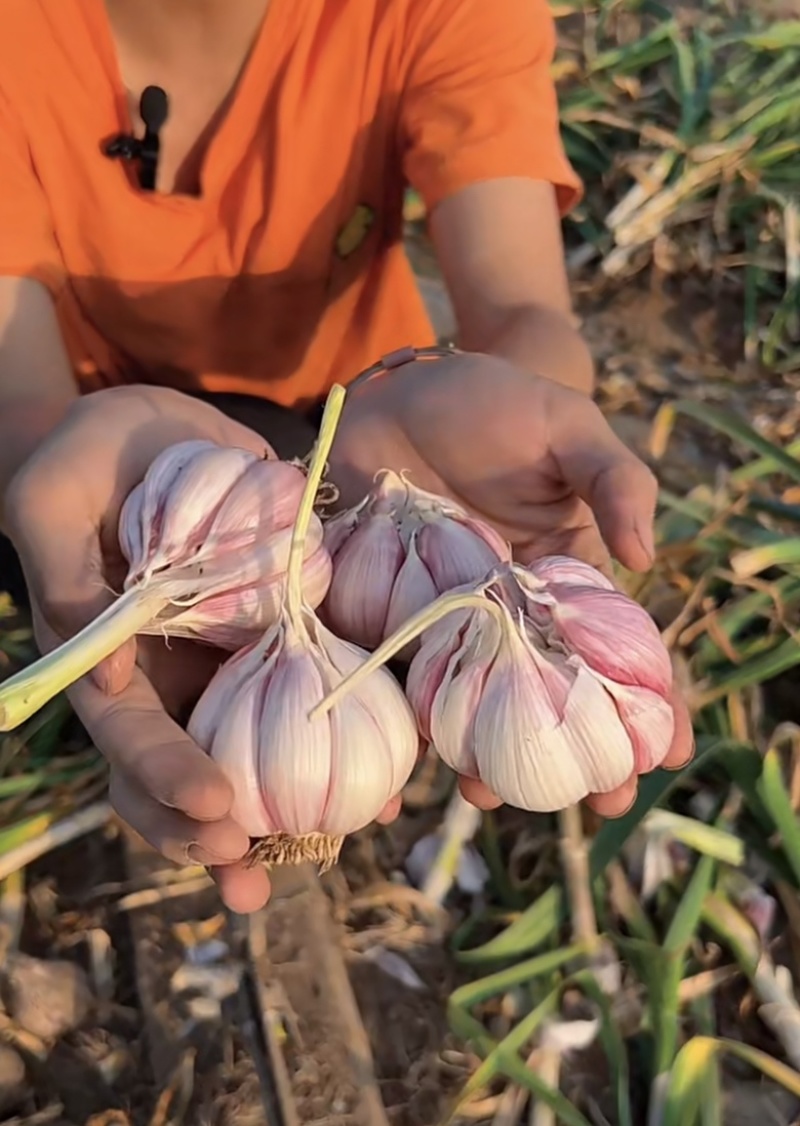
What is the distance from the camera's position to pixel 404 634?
645 mm

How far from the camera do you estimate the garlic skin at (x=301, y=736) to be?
0.64 metres

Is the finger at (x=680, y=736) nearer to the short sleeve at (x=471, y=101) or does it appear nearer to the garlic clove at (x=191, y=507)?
the garlic clove at (x=191, y=507)

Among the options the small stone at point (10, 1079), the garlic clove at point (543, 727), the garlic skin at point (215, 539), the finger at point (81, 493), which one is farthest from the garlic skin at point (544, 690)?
the small stone at point (10, 1079)

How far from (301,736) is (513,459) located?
0.78 feet

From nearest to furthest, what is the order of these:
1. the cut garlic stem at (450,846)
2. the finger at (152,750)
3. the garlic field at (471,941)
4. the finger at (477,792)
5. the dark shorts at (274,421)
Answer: the finger at (152,750) < the finger at (477,792) < the garlic field at (471,941) < the cut garlic stem at (450,846) < the dark shorts at (274,421)

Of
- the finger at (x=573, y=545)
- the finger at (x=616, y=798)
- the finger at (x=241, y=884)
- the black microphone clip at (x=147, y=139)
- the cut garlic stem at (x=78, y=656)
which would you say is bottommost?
the finger at (x=616, y=798)

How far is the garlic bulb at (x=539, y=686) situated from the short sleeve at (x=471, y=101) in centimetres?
43

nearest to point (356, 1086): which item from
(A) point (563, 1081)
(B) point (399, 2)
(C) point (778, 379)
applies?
(A) point (563, 1081)

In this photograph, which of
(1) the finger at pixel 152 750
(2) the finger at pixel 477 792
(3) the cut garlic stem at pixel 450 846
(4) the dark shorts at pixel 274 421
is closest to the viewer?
(1) the finger at pixel 152 750

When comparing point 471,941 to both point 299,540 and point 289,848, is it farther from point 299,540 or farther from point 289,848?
point 299,540

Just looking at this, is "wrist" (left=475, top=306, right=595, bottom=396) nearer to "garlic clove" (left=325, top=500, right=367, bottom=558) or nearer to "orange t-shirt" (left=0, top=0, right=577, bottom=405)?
"orange t-shirt" (left=0, top=0, right=577, bottom=405)

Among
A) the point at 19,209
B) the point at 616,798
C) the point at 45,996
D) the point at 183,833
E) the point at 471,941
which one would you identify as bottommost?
the point at 471,941

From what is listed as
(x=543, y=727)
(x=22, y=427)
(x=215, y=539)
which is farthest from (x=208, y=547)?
(x=22, y=427)

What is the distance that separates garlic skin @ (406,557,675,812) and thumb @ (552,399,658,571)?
4cm
